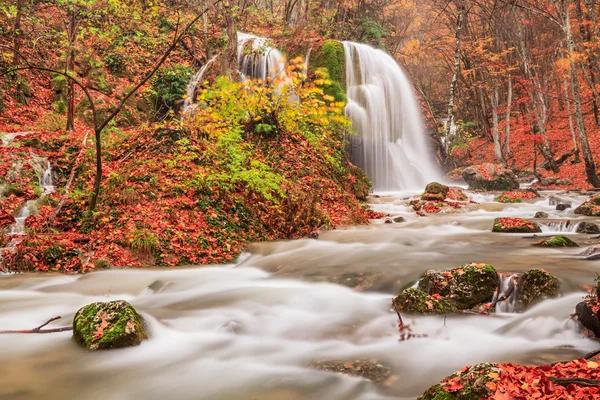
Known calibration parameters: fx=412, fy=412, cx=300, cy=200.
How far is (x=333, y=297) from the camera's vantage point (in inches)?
214

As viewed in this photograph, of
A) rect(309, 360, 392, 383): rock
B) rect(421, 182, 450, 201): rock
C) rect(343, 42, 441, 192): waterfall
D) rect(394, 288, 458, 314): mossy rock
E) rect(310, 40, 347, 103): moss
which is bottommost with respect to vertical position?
rect(309, 360, 392, 383): rock

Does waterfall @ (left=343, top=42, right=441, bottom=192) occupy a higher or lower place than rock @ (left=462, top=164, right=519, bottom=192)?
higher

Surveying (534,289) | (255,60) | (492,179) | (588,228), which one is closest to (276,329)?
(534,289)

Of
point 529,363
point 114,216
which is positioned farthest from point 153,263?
point 529,363

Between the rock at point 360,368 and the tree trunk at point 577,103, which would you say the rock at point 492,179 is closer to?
Result: the tree trunk at point 577,103

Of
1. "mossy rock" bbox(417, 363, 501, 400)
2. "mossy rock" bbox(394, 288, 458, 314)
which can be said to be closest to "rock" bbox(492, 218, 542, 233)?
"mossy rock" bbox(394, 288, 458, 314)

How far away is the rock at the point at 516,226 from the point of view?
9000 millimetres

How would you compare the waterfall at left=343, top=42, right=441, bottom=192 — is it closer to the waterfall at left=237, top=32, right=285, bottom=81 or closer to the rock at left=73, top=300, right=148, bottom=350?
the waterfall at left=237, top=32, right=285, bottom=81

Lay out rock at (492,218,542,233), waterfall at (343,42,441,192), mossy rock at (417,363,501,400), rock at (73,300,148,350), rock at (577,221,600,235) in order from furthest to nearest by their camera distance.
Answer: waterfall at (343,42,441,192) → rock at (492,218,542,233) → rock at (577,221,600,235) → rock at (73,300,148,350) → mossy rock at (417,363,501,400)

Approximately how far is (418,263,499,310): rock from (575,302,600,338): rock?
88 cm

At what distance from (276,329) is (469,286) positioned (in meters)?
2.29

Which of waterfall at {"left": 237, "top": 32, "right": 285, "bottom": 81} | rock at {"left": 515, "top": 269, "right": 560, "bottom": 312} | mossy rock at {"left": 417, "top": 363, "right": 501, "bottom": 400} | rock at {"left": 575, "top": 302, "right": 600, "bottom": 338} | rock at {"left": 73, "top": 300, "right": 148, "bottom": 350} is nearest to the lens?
mossy rock at {"left": 417, "top": 363, "right": 501, "bottom": 400}

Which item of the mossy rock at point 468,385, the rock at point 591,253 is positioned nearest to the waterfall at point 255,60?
the rock at point 591,253

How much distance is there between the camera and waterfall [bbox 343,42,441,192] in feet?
59.1
